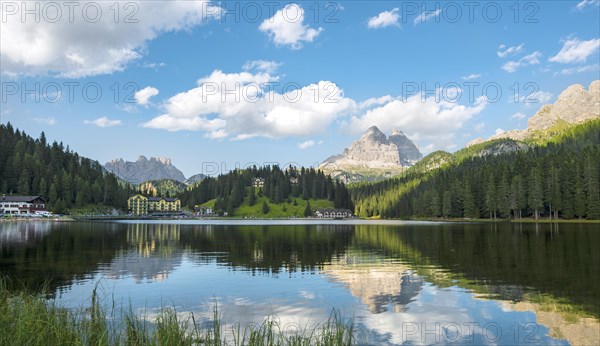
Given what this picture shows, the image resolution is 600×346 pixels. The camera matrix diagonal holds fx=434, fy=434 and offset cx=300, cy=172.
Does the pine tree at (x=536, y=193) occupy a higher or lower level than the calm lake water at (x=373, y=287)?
higher

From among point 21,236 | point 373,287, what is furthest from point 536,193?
point 21,236

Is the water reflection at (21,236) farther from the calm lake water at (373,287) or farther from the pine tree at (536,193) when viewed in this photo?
the pine tree at (536,193)

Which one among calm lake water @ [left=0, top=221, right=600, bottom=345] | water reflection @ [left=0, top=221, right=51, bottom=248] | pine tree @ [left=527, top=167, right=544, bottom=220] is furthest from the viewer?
pine tree @ [left=527, top=167, right=544, bottom=220]

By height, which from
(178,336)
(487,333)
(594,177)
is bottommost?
(487,333)

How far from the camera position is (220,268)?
149ft

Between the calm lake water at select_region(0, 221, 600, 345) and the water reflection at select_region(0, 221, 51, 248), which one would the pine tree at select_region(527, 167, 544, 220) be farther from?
the water reflection at select_region(0, 221, 51, 248)

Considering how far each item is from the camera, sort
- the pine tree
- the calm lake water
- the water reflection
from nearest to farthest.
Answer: the calm lake water < the water reflection < the pine tree

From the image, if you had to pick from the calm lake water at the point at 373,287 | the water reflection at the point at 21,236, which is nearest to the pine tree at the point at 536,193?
the calm lake water at the point at 373,287

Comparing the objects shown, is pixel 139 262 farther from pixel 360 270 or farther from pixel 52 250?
pixel 360 270

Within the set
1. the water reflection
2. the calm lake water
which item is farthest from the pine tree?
the water reflection

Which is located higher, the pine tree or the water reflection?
the pine tree

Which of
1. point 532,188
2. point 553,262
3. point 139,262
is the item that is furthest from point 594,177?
point 139,262

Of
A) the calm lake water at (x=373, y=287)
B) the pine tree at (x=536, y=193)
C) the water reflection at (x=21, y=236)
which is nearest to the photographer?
the calm lake water at (x=373, y=287)

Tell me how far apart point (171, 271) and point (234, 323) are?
21.8 meters
